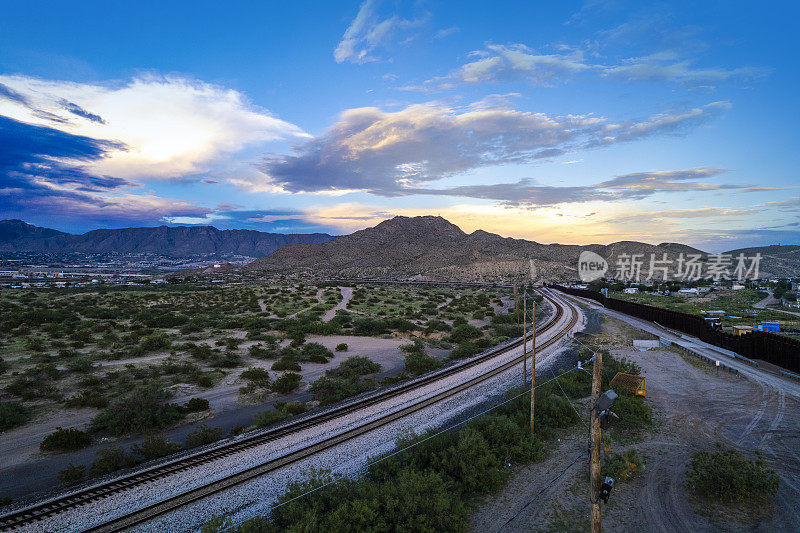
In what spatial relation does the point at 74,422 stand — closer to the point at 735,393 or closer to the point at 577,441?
the point at 577,441

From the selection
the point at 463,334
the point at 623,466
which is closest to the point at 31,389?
the point at 623,466

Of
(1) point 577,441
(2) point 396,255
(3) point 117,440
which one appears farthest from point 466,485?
(2) point 396,255

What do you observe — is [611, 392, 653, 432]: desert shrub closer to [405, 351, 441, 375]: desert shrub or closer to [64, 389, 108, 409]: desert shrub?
[405, 351, 441, 375]: desert shrub

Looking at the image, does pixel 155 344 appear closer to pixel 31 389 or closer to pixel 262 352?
pixel 262 352

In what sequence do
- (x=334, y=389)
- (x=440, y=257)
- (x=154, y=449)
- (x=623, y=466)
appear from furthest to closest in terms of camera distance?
1. (x=440, y=257)
2. (x=334, y=389)
3. (x=154, y=449)
4. (x=623, y=466)

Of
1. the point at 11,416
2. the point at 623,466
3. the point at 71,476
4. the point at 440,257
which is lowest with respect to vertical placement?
the point at 11,416
